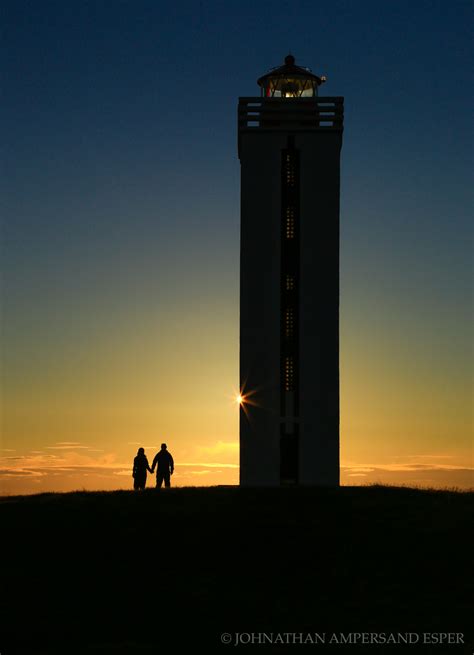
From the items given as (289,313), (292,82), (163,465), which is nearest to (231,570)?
(163,465)

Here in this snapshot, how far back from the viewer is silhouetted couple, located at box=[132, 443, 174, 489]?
Answer: 3700 centimetres

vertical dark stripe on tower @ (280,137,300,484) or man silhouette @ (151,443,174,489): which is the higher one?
vertical dark stripe on tower @ (280,137,300,484)

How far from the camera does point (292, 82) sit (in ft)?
161

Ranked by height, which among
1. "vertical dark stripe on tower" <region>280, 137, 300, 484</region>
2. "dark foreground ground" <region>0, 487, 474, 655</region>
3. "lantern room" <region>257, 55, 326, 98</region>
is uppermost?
"lantern room" <region>257, 55, 326, 98</region>

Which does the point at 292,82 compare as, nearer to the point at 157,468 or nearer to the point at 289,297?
the point at 289,297

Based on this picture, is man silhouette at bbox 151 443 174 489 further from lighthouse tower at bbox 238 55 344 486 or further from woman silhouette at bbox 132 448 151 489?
lighthouse tower at bbox 238 55 344 486

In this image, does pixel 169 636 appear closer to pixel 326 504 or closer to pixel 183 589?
pixel 183 589

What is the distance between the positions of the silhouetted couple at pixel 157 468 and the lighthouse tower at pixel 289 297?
811 centimetres

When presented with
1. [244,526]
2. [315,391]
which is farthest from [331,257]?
[244,526]

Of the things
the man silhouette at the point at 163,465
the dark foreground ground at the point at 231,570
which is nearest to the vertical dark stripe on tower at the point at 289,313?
the man silhouette at the point at 163,465

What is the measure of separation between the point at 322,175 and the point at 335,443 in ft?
42.9

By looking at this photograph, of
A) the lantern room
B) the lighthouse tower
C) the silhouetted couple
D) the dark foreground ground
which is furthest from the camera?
the lantern room

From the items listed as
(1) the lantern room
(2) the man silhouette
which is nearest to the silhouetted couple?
(2) the man silhouette

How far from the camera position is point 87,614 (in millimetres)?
20734
